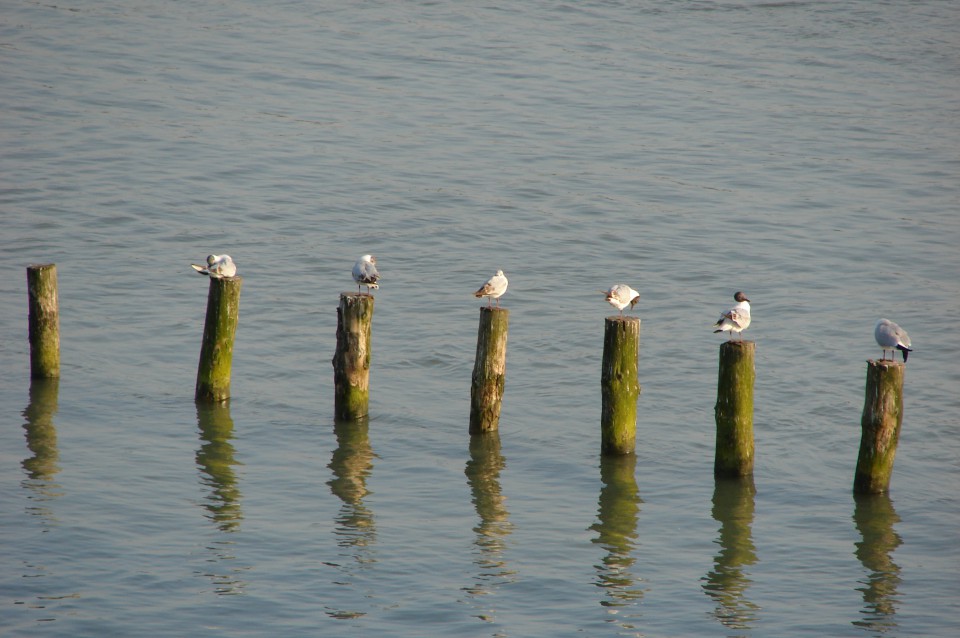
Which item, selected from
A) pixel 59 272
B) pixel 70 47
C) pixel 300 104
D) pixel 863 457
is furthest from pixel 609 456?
pixel 70 47

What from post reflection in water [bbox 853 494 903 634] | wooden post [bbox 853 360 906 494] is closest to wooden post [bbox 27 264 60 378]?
wooden post [bbox 853 360 906 494]

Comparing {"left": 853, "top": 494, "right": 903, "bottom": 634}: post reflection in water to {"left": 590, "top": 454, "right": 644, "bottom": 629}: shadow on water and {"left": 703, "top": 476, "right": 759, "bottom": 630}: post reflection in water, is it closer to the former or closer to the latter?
{"left": 703, "top": 476, "right": 759, "bottom": 630}: post reflection in water

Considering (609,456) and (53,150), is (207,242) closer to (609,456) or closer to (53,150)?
(53,150)

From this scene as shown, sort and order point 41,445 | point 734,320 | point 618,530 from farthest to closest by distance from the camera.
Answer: point 41,445, point 734,320, point 618,530

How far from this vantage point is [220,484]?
44.4 feet

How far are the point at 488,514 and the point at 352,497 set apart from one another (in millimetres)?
1572

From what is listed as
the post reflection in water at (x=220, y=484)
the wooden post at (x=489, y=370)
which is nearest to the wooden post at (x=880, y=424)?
the wooden post at (x=489, y=370)

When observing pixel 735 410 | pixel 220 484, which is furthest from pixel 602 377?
pixel 220 484

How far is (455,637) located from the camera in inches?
411

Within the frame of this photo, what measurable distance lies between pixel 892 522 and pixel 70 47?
35.3 metres

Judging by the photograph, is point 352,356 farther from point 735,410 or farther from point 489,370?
point 735,410

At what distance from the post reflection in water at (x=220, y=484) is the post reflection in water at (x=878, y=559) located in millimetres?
5967

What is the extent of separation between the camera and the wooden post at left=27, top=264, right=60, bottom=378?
52.9ft

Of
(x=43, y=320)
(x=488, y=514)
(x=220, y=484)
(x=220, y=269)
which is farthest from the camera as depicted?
(x=43, y=320)
